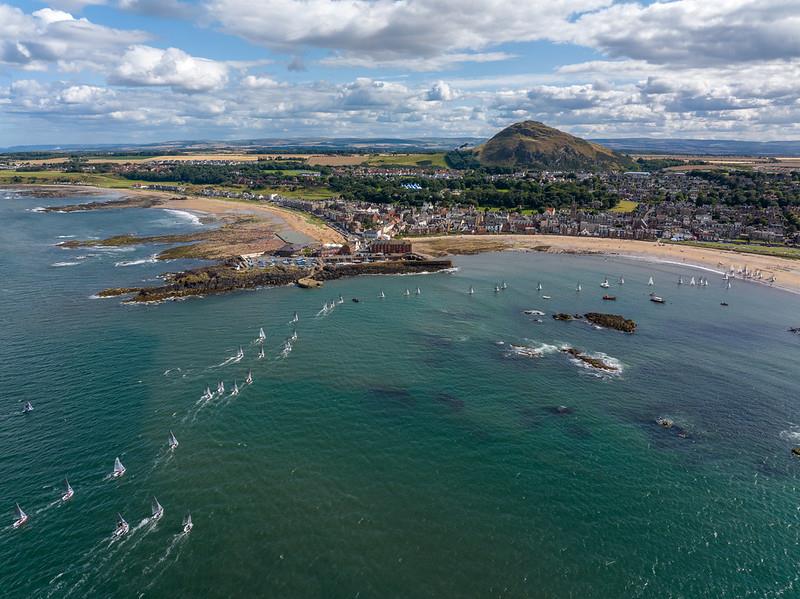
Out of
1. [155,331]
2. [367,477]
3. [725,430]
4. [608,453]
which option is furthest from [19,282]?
[725,430]

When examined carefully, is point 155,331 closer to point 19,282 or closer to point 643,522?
point 19,282

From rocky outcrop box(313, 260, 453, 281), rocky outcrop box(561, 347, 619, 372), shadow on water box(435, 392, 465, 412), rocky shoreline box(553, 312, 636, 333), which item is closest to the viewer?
shadow on water box(435, 392, 465, 412)

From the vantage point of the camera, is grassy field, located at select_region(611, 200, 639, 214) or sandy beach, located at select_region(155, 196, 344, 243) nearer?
sandy beach, located at select_region(155, 196, 344, 243)

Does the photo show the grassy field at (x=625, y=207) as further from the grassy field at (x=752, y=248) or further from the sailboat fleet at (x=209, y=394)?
the sailboat fleet at (x=209, y=394)

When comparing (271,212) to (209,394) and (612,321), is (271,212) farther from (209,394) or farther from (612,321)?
(209,394)

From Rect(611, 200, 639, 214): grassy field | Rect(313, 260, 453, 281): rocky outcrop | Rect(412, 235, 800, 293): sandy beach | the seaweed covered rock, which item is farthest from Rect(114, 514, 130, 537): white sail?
Rect(611, 200, 639, 214): grassy field

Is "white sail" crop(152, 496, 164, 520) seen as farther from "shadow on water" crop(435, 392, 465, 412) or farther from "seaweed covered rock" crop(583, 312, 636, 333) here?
"seaweed covered rock" crop(583, 312, 636, 333)

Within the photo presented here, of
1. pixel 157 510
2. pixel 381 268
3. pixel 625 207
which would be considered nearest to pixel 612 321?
pixel 381 268
